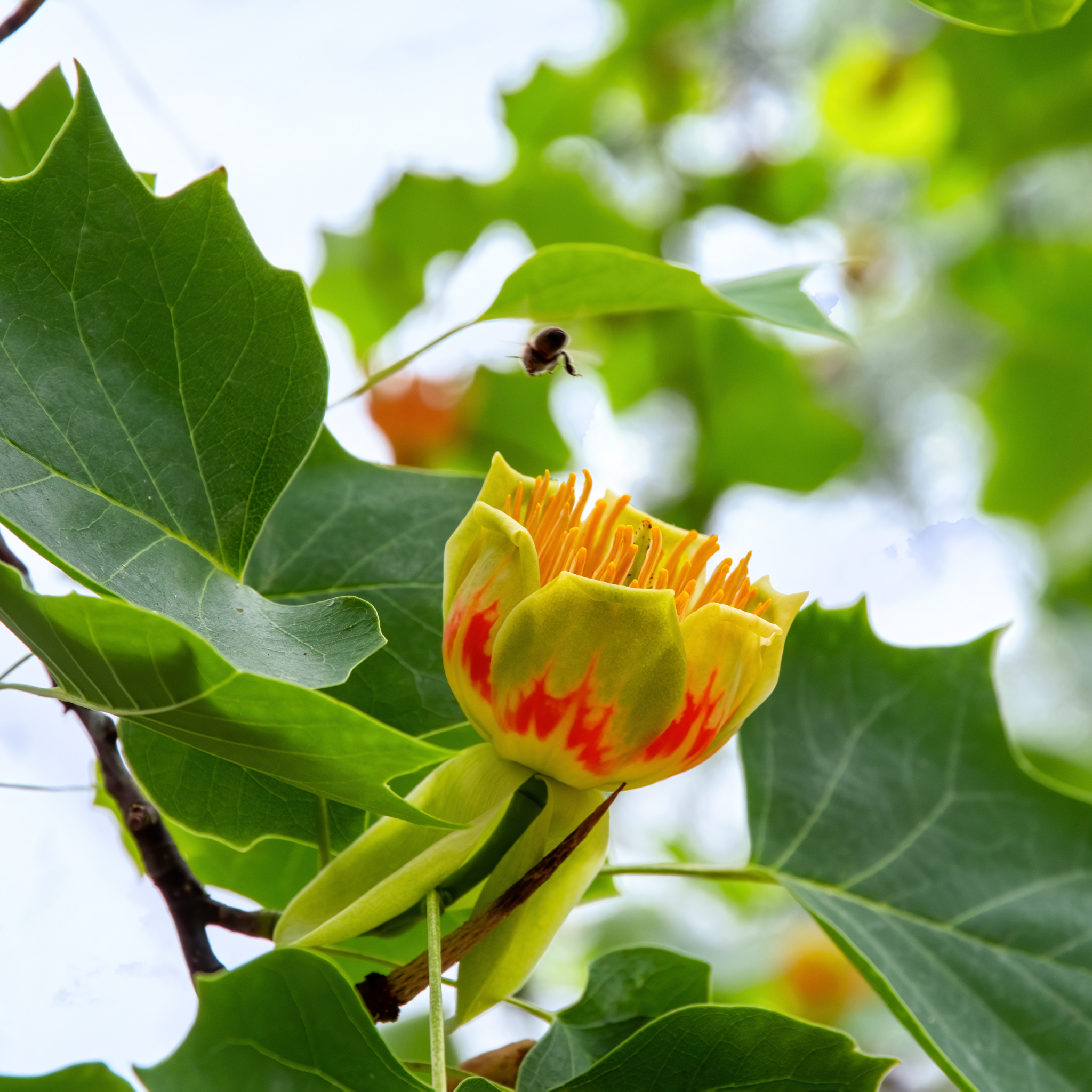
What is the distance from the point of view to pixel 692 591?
393 mm

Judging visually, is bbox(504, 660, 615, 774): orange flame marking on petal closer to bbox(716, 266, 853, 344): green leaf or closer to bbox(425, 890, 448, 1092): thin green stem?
bbox(425, 890, 448, 1092): thin green stem

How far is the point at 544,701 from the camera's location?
1.13ft

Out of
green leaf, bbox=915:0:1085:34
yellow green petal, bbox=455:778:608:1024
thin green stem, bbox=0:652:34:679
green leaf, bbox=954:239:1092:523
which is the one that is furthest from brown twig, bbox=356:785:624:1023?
green leaf, bbox=954:239:1092:523

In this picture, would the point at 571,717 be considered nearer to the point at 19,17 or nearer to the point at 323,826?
the point at 323,826

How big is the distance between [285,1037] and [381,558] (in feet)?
0.72

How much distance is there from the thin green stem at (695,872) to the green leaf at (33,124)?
1.33 feet

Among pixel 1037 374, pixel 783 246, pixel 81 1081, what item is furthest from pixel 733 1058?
pixel 1037 374

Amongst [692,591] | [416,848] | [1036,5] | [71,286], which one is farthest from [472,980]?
[1036,5]

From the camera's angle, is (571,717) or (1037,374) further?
(1037,374)

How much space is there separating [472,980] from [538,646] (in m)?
0.13

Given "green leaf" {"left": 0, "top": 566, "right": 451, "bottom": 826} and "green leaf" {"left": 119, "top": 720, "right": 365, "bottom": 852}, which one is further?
"green leaf" {"left": 119, "top": 720, "right": 365, "bottom": 852}

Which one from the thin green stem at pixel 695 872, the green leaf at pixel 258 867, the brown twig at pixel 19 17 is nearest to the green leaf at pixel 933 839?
the thin green stem at pixel 695 872

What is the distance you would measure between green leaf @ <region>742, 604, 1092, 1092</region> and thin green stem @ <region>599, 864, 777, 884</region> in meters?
0.02

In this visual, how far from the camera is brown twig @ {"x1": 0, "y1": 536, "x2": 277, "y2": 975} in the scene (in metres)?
0.40
